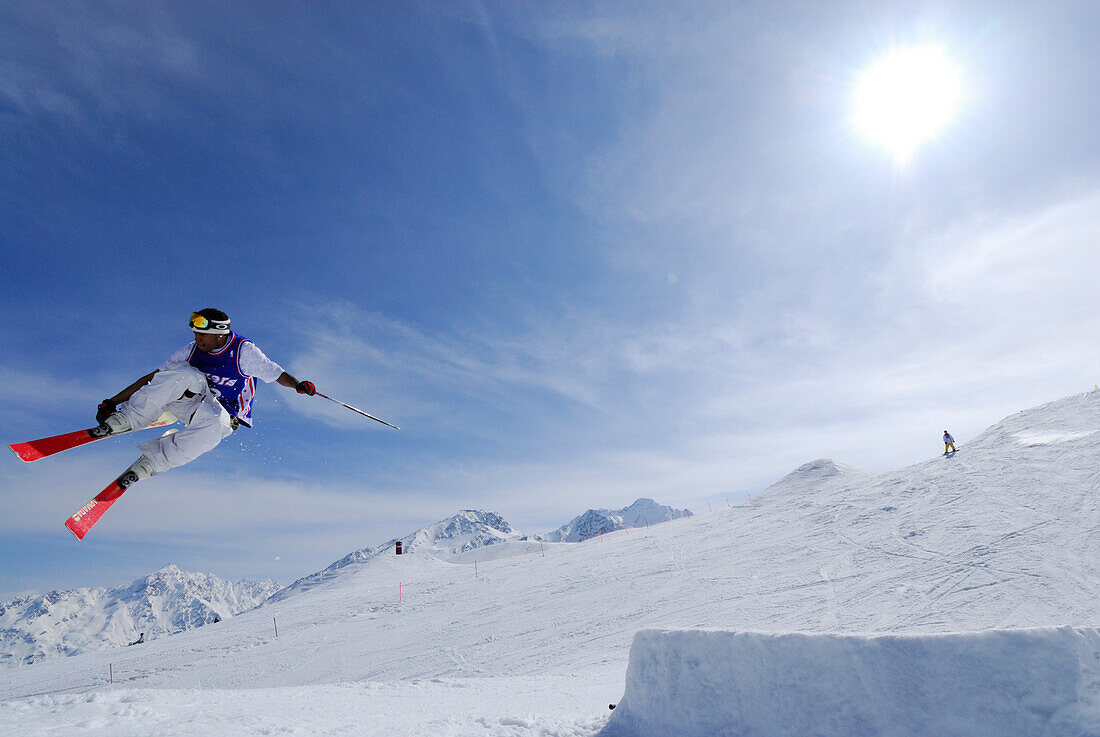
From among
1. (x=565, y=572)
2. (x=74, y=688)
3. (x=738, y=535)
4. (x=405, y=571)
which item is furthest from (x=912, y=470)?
(x=74, y=688)

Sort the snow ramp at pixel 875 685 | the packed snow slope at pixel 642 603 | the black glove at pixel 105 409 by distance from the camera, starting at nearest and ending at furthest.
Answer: the snow ramp at pixel 875 685
the black glove at pixel 105 409
the packed snow slope at pixel 642 603

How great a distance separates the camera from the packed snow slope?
7.06 metres

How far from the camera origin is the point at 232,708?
18.5 feet

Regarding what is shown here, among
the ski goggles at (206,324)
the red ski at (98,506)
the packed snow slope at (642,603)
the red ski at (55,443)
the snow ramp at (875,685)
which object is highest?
the ski goggles at (206,324)

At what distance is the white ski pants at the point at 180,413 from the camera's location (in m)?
4.99

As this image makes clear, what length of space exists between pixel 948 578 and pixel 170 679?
20.0 metres

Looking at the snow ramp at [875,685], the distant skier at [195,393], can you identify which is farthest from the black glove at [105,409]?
the snow ramp at [875,685]

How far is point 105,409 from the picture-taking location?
16.1 ft

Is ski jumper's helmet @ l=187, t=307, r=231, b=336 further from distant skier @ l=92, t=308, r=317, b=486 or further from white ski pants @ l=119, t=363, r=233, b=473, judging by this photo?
white ski pants @ l=119, t=363, r=233, b=473

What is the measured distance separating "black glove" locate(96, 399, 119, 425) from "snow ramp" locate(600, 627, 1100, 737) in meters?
5.84

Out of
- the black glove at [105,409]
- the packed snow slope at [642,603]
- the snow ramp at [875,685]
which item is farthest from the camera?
the packed snow slope at [642,603]

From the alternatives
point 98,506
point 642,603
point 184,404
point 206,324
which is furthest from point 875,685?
point 642,603

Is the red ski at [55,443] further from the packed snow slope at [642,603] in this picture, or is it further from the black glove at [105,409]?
the packed snow slope at [642,603]

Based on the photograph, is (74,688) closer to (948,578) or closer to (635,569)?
(635,569)
